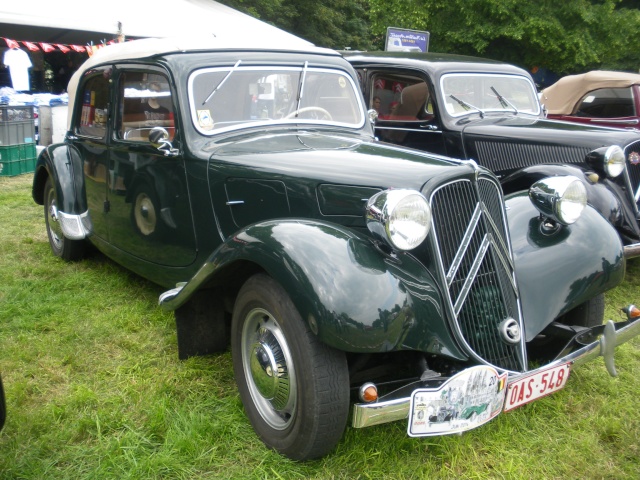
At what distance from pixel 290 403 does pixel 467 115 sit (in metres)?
4.02

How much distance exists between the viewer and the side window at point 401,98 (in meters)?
5.70

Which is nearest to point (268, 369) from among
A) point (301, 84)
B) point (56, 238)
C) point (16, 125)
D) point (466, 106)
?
point (301, 84)

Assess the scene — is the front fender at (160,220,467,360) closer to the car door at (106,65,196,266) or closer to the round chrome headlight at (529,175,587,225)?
the round chrome headlight at (529,175,587,225)

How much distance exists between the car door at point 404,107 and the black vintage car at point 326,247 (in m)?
1.91

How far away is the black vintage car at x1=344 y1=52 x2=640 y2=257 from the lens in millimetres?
4504

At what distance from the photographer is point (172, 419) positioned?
8.64ft

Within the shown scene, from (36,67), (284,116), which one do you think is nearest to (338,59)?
(284,116)

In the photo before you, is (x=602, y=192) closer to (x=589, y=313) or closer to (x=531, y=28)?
(x=589, y=313)

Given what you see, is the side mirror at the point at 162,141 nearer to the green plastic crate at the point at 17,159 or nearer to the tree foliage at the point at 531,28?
the green plastic crate at the point at 17,159

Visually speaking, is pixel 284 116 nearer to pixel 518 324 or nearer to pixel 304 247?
pixel 304 247

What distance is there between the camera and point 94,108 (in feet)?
13.8

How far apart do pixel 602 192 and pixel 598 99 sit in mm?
4072

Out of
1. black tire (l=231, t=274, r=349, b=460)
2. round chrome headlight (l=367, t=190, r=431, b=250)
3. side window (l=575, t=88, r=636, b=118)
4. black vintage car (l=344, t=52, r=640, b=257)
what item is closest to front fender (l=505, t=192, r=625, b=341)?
round chrome headlight (l=367, t=190, r=431, b=250)

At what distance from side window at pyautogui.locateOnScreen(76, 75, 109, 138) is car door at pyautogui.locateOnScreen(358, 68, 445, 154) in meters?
2.70
